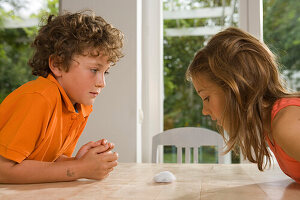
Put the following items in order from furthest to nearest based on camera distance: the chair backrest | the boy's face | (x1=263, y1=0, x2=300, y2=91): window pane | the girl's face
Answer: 1. (x1=263, y1=0, x2=300, y2=91): window pane
2. the chair backrest
3. the boy's face
4. the girl's face

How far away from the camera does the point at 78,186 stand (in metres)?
0.76

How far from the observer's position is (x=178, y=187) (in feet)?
2.42

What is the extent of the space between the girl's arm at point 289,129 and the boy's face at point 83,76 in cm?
59

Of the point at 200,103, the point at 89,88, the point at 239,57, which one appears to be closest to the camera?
the point at 239,57

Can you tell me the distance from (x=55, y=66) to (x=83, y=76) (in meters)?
0.12

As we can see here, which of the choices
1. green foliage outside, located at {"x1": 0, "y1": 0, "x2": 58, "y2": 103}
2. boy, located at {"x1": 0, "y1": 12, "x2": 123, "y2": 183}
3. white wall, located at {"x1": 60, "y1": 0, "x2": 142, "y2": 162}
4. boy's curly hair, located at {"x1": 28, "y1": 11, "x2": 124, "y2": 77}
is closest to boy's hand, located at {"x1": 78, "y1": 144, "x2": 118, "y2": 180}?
boy, located at {"x1": 0, "y1": 12, "x2": 123, "y2": 183}

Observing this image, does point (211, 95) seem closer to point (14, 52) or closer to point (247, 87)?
point (247, 87)

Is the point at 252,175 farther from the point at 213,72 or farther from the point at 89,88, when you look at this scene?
the point at 89,88

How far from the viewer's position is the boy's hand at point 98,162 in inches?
32.6

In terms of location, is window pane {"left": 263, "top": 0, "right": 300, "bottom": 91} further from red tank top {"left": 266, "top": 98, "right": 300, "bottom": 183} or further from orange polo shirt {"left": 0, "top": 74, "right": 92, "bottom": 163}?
orange polo shirt {"left": 0, "top": 74, "right": 92, "bottom": 163}

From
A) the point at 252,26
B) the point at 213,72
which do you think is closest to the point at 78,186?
the point at 213,72

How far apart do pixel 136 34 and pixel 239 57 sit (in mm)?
1054

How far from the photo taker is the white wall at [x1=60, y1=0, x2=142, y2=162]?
178cm

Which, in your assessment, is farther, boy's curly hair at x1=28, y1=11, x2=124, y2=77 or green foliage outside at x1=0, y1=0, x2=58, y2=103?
green foliage outside at x1=0, y1=0, x2=58, y2=103
